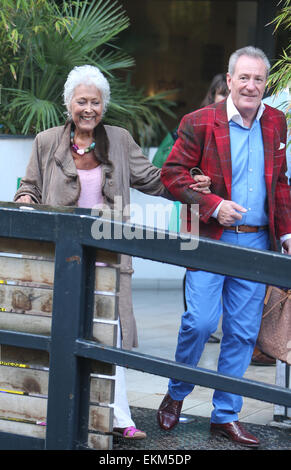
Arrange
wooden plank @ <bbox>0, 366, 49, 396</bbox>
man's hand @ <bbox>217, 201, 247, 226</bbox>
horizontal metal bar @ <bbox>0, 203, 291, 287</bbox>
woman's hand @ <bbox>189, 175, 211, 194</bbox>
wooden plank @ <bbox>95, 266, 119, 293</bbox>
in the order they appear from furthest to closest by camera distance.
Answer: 1. woman's hand @ <bbox>189, 175, 211, 194</bbox>
2. man's hand @ <bbox>217, 201, 247, 226</bbox>
3. wooden plank @ <bbox>0, 366, 49, 396</bbox>
4. wooden plank @ <bbox>95, 266, 119, 293</bbox>
5. horizontal metal bar @ <bbox>0, 203, 291, 287</bbox>

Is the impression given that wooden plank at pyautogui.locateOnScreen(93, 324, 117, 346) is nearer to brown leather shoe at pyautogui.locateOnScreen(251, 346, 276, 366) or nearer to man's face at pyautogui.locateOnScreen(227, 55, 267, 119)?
man's face at pyautogui.locateOnScreen(227, 55, 267, 119)

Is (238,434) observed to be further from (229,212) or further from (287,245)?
(229,212)

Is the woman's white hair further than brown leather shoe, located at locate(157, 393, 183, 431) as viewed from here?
No

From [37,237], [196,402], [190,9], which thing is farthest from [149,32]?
[37,237]

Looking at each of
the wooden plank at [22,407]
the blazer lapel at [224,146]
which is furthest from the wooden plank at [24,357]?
the blazer lapel at [224,146]

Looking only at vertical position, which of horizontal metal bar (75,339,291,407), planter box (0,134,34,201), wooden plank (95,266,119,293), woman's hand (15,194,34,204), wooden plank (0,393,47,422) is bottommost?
wooden plank (0,393,47,422)

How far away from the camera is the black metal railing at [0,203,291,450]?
273 cm

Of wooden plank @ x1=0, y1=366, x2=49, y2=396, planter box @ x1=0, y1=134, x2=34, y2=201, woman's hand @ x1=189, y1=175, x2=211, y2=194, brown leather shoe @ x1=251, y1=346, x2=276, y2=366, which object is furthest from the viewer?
planter box @ x1=0, y1=134, x2=34, y2=201

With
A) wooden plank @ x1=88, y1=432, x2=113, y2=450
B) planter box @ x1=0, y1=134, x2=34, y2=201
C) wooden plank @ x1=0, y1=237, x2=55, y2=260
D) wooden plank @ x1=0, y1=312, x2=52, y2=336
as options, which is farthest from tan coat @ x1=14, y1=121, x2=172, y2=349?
planter box @ x1=0, y1=134, x2=34, y2=201

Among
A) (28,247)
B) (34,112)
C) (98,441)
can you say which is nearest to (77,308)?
(28,247)

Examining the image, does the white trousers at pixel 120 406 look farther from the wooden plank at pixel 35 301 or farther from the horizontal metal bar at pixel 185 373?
the horizontal metal bar at pixel 185 373

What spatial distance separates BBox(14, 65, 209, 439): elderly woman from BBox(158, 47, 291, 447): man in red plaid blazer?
0.17 metres

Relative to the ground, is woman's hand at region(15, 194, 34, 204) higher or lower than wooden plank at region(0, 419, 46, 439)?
higher

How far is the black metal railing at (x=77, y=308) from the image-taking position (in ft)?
8.95
